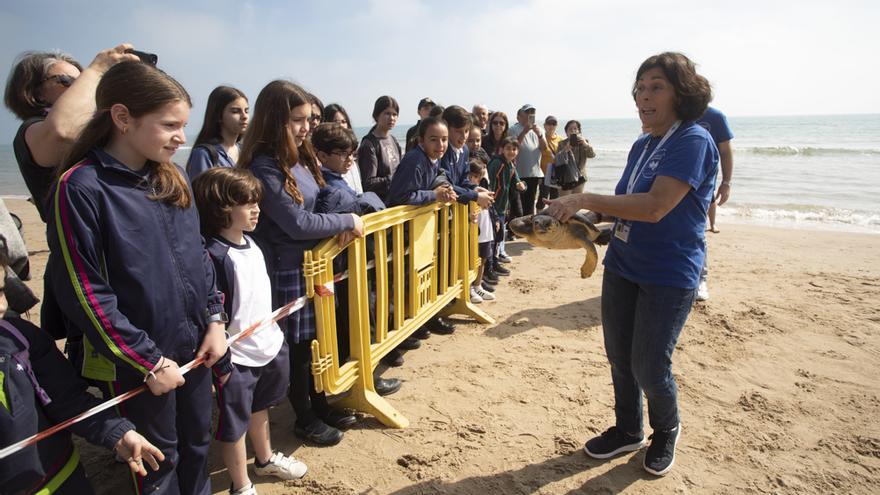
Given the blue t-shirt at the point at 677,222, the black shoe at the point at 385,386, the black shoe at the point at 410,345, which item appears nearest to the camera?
the blue t-shirt at the point at 677,222

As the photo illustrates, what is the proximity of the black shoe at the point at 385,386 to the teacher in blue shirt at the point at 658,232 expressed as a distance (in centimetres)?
165

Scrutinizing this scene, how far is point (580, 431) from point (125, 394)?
2651 mm

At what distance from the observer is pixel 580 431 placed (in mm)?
3221

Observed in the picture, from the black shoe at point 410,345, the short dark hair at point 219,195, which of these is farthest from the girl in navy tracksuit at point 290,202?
the black shoe at point 410,345

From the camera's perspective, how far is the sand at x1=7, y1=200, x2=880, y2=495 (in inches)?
109

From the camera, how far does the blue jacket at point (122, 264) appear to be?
1.58 metres

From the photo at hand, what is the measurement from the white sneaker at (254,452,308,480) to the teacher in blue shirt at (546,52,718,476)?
1.95 m

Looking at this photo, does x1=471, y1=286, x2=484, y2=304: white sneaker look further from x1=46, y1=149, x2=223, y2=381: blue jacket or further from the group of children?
x1=46, y1=149, x2=223, y2=381: blue jacket

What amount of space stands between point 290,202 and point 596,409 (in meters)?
2.57

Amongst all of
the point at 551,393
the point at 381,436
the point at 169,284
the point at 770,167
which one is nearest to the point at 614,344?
the point at 551,393

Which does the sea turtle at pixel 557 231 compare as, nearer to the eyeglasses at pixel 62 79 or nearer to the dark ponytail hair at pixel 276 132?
the dark ponytail hair at pixel 276 132

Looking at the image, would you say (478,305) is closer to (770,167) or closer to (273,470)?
(273,470)

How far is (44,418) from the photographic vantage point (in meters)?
1.65

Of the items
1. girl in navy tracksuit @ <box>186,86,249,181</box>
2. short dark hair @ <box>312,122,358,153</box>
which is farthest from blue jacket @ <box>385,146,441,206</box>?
girl in navy tracksuit @ <box>186,86,249,181</box>
